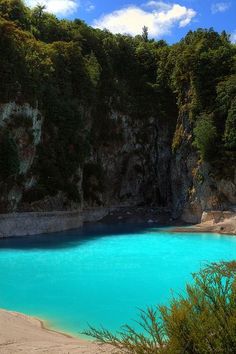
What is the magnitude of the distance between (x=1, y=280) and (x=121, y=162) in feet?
138

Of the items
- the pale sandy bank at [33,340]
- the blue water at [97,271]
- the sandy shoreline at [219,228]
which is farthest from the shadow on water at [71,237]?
the pale sandy bank at [33,340]

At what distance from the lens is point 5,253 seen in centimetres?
2988

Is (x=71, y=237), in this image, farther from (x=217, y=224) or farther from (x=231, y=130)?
(x=231, y=130)

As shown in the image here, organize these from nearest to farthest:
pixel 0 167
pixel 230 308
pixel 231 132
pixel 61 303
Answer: pixel 230 308 → pixel 61 303 → pixel 0 167 → pixel 231 132

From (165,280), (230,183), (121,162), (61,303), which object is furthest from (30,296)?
(121,162)

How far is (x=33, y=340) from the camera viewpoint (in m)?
12.4

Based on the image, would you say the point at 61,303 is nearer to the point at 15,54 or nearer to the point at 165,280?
the point at 165,280

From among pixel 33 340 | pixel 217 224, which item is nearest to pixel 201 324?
pixel 33 340

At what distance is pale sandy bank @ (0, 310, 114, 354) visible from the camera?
429 inches

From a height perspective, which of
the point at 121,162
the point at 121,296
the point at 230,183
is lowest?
the point at 121,296

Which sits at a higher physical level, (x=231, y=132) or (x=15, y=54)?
(x=15, y=54)

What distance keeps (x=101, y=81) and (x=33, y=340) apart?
5066 cm

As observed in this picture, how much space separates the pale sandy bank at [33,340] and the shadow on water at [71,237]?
59.1 ft

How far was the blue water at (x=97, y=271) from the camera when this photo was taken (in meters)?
16.9
